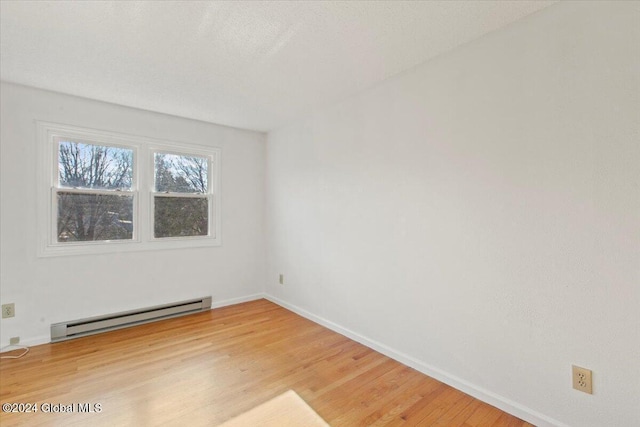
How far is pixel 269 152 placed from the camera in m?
4.23

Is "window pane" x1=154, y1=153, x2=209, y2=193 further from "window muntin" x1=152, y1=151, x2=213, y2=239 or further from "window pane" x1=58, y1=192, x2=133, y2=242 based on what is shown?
"window pane" x1=58, y1=192, x2=133, y2=242

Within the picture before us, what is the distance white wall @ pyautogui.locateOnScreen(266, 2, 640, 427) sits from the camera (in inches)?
59.1

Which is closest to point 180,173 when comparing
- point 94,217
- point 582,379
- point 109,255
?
point 94,217

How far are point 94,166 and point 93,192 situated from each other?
0.90 feet

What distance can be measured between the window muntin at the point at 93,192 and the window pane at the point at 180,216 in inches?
11.2

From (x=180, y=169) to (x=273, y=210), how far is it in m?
1.28

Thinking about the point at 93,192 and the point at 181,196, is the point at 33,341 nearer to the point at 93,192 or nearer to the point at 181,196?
the point at 93,192

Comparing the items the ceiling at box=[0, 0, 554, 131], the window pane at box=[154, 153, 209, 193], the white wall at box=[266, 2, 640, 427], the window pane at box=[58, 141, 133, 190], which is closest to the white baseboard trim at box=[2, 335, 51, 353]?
the window pane at box=[58, 141, 133, 190]

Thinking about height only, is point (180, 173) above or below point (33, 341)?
above

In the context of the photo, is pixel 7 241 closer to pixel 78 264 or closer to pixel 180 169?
pixel 78 264

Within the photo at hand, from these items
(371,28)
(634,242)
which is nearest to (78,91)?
(371,28)

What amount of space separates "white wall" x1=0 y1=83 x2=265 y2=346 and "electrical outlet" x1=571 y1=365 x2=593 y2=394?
3.50 m

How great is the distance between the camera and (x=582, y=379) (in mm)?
1596

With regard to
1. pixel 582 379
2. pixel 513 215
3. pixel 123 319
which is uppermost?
pixel 513 215
